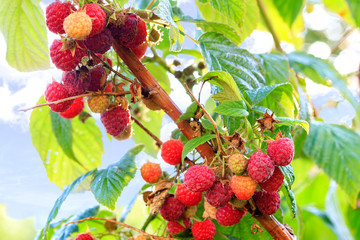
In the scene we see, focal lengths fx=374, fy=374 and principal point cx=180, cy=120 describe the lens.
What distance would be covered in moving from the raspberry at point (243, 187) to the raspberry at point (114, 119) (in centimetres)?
20

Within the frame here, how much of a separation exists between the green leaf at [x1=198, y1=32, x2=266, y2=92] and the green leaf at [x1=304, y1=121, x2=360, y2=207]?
0.47 metres

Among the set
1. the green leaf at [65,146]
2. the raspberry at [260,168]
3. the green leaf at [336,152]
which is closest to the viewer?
the raspberry at [260,168]

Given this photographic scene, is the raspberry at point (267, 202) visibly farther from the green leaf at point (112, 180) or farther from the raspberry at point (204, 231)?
the green leaf at point (112, 180)

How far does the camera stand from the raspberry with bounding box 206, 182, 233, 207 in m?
0.44

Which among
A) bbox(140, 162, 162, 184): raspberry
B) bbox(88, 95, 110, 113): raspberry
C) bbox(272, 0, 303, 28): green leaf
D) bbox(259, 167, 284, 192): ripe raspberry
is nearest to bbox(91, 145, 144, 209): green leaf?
bbox(140, 162, 162, 184): raspberry

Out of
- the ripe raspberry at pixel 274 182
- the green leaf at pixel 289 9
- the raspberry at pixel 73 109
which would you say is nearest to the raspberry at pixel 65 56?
the raspberry at pixel 73 109

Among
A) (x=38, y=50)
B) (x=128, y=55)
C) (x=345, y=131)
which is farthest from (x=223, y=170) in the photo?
(x=345, y=131)

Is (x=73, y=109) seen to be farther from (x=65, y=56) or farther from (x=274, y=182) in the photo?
(x=274, y=182)

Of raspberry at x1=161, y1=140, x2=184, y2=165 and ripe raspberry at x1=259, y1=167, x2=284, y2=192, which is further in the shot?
raspberry at x1=161, y1=140, x2=184, y2=165

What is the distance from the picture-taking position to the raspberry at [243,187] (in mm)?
416

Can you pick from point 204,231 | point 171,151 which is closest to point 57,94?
point 171,151

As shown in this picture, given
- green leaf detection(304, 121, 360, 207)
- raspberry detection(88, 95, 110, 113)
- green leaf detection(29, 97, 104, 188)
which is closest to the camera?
raspberry detection(88, 95, 110, 113)

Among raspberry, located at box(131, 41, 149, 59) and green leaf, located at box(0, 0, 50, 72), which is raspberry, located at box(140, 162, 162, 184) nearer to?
raspberry, located at box(131, 41, 149, 59)

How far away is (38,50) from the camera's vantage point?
699 mm
